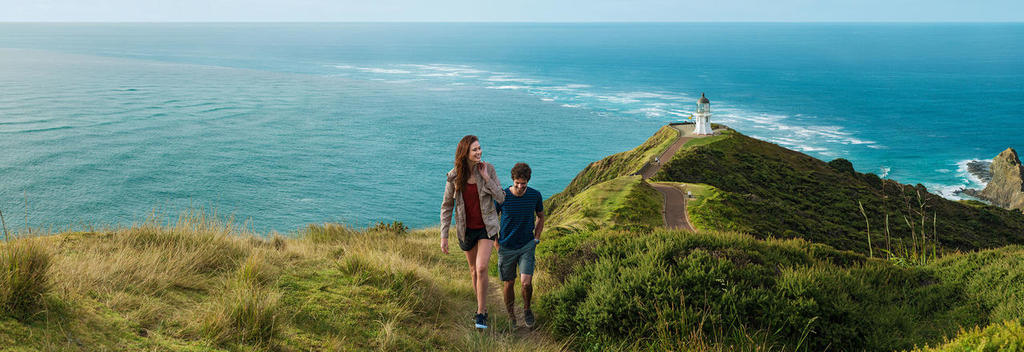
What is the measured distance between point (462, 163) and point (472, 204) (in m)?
0.48

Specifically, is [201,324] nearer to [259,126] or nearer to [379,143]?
[379,143]

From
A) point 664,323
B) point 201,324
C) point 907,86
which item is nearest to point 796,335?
point 664,323

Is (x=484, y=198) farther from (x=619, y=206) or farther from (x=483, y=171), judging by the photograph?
(x=619, y=206)

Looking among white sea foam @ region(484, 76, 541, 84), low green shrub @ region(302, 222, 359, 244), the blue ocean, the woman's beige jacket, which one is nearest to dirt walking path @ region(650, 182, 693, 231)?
low green shrub @ region(302, 222, 359, 244)

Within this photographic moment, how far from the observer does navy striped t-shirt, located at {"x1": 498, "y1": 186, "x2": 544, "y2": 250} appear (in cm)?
651

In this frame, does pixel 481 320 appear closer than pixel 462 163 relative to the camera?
No

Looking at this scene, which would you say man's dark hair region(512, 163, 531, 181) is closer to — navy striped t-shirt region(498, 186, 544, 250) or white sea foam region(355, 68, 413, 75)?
navy striped t-shirt region(498, 186, 544, 250)

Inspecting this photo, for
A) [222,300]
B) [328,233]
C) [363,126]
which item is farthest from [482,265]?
[363,126]

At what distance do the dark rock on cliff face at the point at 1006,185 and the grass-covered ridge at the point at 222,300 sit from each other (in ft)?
205

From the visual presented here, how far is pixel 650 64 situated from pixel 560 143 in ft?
405

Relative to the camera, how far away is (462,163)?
20.5 ft

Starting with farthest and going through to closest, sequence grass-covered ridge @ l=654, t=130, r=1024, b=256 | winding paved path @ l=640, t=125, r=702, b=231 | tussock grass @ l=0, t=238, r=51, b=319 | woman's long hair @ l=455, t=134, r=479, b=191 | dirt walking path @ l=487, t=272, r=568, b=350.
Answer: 1. grass-covered ridge @ l=654, t=130, r=1024, b=256
2. winding paved path @ l=640, t=125, r=702, b=231
3. dirt walking path @ l=487, t=272, r=568, b=350
4. woman's long hair @ l=455, t=134, r=479, b=191
5. tussock grass @ l=0, t=238, r=51, b=319

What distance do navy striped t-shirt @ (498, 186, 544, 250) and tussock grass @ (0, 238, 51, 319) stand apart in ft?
13.4

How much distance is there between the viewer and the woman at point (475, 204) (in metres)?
6.26
